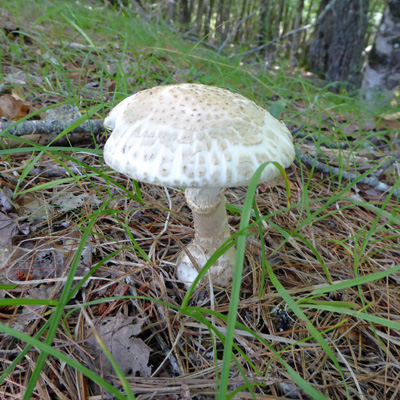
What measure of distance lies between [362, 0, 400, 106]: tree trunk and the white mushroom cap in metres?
4.44

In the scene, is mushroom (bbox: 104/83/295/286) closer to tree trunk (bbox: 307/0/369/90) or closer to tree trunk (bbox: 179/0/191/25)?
tree trunk (bbox: 307/0/369/90)

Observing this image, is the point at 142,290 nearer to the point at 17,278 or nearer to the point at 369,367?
the point at 17,278

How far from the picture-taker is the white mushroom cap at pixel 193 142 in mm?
1220

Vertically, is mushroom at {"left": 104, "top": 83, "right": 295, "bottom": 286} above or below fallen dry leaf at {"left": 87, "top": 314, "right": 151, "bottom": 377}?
above

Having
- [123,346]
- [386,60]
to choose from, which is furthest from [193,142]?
[386,60]

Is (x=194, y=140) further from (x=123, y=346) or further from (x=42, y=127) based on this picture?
(x=42, y=127)

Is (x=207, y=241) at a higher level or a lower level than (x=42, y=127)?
lower

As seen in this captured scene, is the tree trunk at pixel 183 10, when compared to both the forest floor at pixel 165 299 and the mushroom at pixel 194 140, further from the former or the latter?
the mushroom at pixel 194 140

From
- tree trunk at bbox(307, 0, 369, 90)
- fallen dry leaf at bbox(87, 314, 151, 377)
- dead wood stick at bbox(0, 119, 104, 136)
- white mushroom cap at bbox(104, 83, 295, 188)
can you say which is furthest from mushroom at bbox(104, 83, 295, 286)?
tree trunk at bbox(307, 0, 369, 90)

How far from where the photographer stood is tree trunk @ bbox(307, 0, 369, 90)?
19.9 feet

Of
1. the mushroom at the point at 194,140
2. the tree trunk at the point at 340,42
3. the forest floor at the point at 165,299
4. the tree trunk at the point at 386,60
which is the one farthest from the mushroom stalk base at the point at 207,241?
the tree trunk at the point at 340,42

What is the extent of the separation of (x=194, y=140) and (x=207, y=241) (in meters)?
0.77

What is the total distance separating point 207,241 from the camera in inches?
72.3

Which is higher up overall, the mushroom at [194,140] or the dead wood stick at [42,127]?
the mushroom at [194,140]
